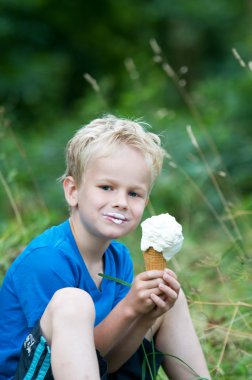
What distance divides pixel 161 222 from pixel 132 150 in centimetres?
26

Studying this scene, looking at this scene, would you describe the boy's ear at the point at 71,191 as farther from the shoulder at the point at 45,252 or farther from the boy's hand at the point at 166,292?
the boy's hand at the point at 166,292

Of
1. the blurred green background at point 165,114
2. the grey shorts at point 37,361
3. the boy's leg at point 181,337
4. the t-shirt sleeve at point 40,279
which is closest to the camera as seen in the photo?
the grey shorts at point 37,361

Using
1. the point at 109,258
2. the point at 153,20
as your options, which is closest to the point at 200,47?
the point at 153,20

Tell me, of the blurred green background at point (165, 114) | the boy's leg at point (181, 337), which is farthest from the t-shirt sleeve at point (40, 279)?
the blurred green background at point (165, 114)

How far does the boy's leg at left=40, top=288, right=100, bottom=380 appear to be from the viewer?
192 centimetres

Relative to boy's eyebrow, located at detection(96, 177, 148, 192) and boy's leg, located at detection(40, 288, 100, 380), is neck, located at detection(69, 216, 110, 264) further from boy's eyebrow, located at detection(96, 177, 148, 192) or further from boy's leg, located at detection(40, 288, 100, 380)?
boy's leg, located at detection(40, 288, 100, 380)

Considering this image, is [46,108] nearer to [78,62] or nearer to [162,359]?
[78,62]

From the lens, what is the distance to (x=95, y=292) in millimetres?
2260

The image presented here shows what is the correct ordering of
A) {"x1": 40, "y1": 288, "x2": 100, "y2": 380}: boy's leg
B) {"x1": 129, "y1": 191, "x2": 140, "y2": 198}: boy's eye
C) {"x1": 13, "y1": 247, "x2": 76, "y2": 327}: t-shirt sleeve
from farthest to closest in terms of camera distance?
{"x1": 129, "y1": 191, "x2": 140, "y2": 198}: boy's eye, {"x1": 13, "y1": 247, "x2": 76, "y2": 327}: t-shirt sleeve, {"x1": 40, "y1": 288, "x2": 100, "y2": 380}: boy's leg

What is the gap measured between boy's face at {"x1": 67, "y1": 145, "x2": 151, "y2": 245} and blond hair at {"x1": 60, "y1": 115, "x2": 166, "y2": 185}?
22 mm

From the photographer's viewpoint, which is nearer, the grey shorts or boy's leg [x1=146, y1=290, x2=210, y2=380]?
the grey shorts

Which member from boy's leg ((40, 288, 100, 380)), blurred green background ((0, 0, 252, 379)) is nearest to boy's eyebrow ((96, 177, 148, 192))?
boy's leg ((40, 288, 100, 380))

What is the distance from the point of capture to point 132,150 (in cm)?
225

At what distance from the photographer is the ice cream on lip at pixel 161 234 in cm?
210
